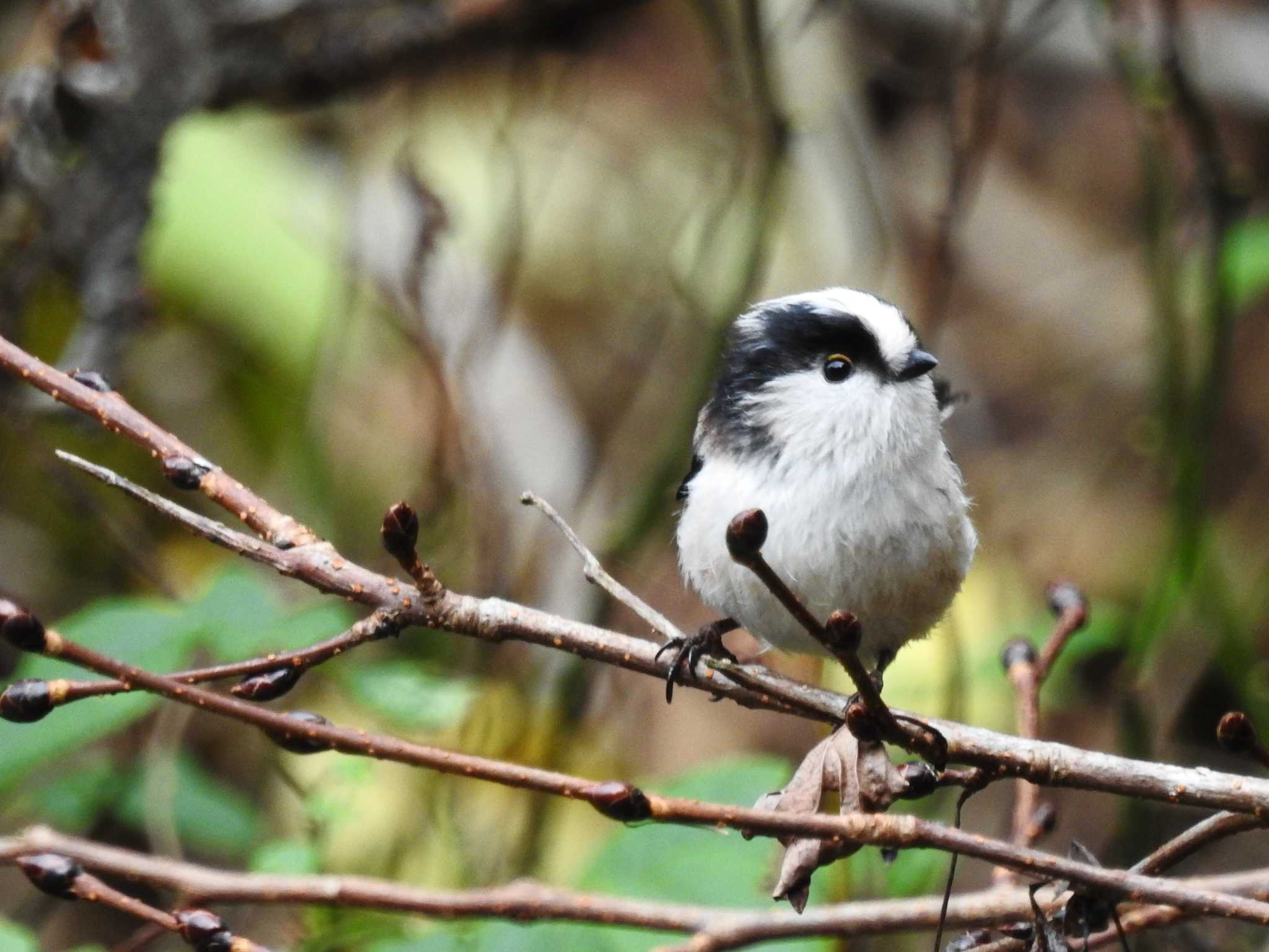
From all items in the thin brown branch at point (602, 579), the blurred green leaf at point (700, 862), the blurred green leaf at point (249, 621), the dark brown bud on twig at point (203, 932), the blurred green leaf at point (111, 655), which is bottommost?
the blurred green leaf at point (700, 862)

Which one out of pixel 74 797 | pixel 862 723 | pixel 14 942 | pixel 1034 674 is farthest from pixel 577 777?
pixel 74 797

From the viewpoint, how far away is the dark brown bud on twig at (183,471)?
4.82ft

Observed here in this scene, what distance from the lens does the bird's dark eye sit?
216cm

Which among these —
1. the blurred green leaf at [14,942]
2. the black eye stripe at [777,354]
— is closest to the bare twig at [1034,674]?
the black eye stripe at [777,354]

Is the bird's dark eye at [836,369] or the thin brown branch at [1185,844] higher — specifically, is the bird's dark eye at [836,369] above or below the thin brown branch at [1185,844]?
above

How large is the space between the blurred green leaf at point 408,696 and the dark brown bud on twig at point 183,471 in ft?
3.44

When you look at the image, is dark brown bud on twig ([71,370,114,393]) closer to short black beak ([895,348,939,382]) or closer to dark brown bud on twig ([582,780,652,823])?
dark brown bud on twig ([582,780,652,823])

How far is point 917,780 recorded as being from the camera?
1.31 metres

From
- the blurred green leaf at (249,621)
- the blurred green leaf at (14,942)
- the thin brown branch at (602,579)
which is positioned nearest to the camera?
the thin brown branch at (602,579)

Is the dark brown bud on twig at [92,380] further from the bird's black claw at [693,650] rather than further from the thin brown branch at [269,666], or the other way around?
the bird's black claw at [693,650]

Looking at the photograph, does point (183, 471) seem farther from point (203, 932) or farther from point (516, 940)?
point (516, 940)

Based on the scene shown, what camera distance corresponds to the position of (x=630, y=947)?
6.86ft

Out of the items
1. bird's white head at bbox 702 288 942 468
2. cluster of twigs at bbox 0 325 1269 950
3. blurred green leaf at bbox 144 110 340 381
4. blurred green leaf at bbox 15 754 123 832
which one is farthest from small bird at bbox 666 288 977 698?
blurred green leaf at bbox 144 110 340 381

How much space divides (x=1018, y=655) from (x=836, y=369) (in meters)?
0.54
